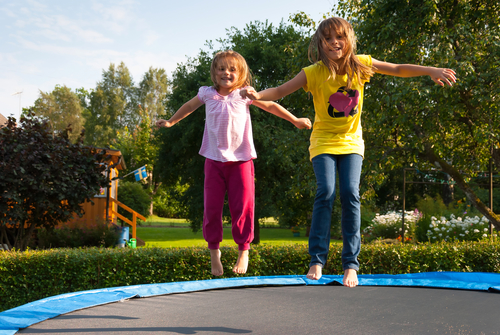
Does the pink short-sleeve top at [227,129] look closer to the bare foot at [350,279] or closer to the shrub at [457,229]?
the bare foot at [350,279]

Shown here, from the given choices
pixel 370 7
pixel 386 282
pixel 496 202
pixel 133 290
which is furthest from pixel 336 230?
pixel 133 290

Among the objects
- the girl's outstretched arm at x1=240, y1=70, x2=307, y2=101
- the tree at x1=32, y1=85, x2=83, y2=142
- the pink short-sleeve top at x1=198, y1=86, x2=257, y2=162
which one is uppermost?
the tree at x1=32, y1=85, x2=83, y2=142

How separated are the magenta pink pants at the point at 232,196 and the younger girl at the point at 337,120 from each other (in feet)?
1.66

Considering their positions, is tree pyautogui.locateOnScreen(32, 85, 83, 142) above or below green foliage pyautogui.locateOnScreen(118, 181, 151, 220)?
above

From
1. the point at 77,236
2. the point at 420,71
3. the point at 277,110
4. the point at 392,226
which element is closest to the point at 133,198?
the point at 77,236

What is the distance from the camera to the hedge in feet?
14.4

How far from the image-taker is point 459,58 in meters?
5.53

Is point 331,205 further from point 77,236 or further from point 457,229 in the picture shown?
point 457,229

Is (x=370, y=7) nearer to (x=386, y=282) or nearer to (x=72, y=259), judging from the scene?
(x=386, y=282)

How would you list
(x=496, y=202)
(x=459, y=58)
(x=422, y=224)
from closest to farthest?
1. (x=459, y=58)
2. (x=422, y=224)
3. (x=496, y=202)

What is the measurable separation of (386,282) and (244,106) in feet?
7.20

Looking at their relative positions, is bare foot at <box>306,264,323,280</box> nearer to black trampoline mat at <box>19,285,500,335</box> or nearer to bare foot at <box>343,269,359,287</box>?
bare foot at <box>343,269,359,287</box>

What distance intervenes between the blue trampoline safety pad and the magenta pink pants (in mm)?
964

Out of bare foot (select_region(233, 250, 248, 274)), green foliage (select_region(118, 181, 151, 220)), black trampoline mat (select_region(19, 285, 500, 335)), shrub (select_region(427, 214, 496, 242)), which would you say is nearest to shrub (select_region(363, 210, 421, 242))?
shrub (select_region(427, 214, 496, 242))
